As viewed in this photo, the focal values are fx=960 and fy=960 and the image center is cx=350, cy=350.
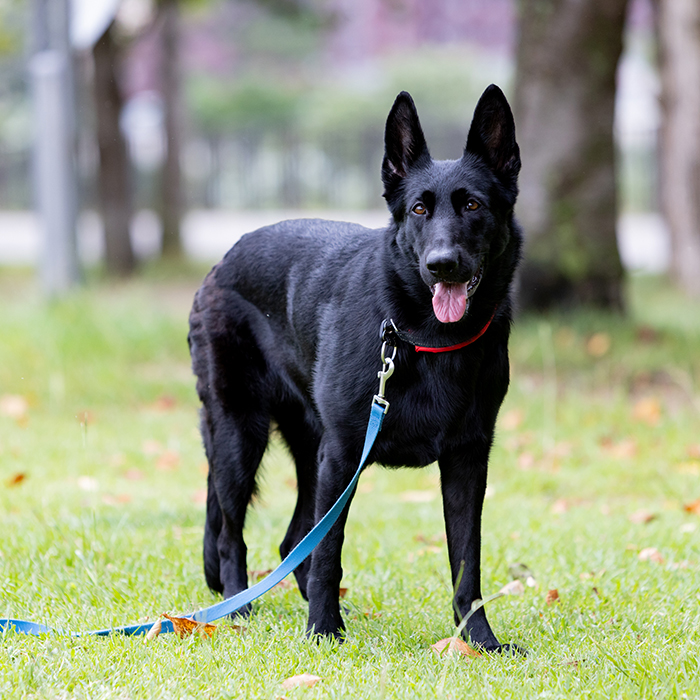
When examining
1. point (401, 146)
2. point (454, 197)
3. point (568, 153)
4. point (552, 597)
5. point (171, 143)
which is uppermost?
point (401, 146)

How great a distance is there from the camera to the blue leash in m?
2.96

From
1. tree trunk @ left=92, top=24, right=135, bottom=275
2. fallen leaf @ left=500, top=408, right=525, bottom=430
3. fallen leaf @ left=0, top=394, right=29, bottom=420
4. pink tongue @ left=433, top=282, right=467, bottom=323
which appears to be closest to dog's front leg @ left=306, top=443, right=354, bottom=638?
pink tongue @ left=433, top=282, right=467, bottom=323

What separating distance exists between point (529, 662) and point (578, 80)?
21.4 feet

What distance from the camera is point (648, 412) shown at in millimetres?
6633

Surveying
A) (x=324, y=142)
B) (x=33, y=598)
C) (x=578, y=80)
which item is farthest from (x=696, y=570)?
(x=324, y=142)

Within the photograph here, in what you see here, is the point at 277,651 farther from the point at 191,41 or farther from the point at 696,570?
the point at 191,41

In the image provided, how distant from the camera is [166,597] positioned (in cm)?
351

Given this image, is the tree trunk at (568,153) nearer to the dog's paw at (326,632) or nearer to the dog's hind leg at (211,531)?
the dog's hind leg at (211,531)

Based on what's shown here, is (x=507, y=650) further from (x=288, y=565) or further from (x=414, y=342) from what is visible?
(x=414, y=342)

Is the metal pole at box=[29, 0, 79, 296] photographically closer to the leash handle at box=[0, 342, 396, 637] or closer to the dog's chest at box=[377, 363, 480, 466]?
the leash handle at box=[0, 342, 396, 637]

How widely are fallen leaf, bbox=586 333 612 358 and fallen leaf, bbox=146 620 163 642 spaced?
5.48 m

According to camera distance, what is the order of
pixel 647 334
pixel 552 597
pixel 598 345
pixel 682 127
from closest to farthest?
pixel 552 597
pixel 598 345
pixel 647 334
pixel 682 127

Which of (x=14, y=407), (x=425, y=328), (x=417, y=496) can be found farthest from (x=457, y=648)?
(x=14, y=407)

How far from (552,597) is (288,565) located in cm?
115
